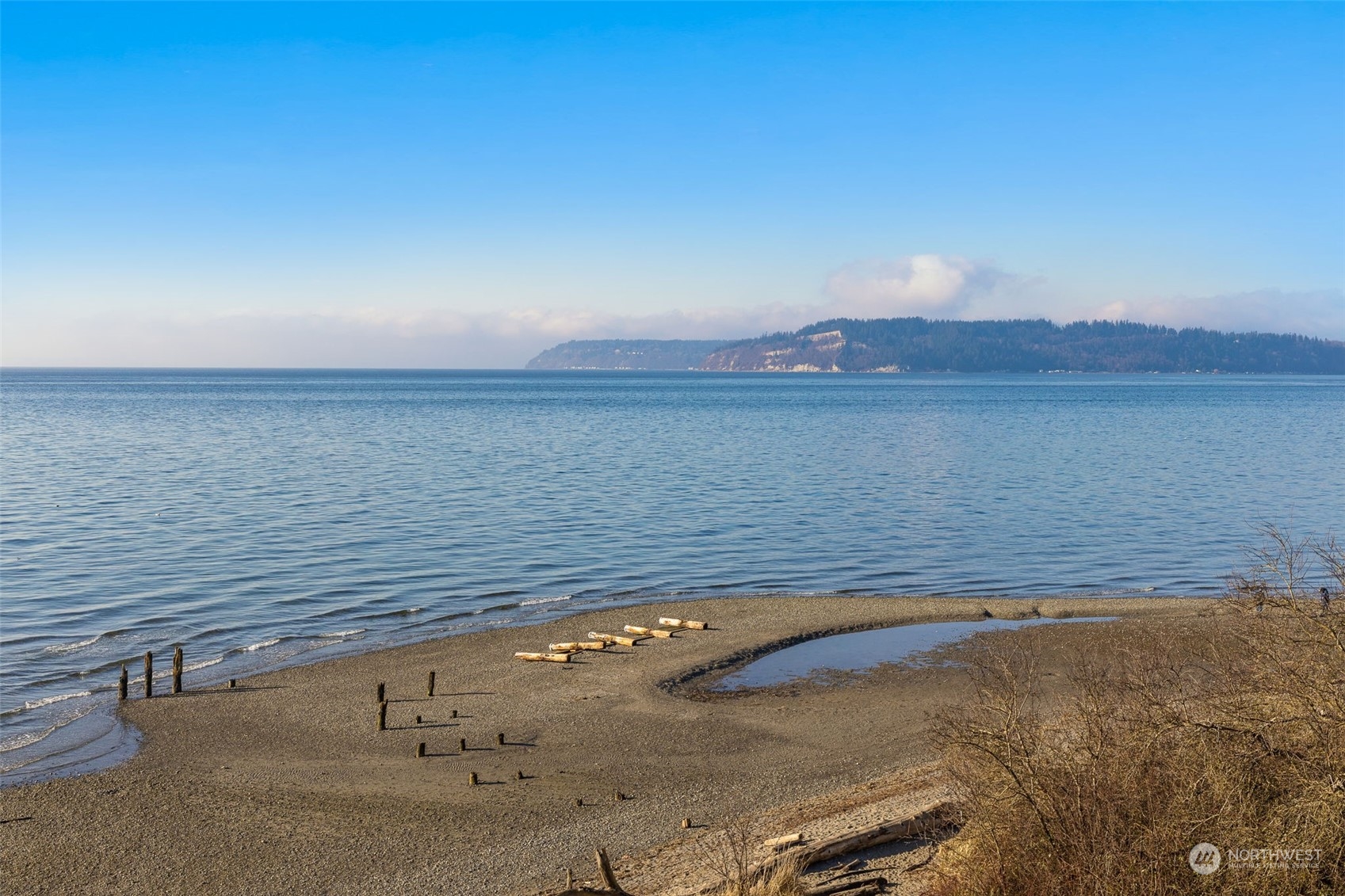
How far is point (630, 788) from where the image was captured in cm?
1694

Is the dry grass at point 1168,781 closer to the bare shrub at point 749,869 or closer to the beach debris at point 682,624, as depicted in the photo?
the bare shrub at point 749,869

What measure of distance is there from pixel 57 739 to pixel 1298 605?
811 inches

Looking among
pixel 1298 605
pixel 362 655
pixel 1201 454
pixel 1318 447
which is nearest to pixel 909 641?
pixel 362 655

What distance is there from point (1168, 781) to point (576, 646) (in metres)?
17.4

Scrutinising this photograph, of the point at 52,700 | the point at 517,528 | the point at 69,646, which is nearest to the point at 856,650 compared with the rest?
the point at 52,700

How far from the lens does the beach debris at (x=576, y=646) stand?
25.1 m

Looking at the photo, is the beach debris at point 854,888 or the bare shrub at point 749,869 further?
the beach debris at point 854,888

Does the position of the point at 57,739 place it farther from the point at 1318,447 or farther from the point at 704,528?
the point at 1318,447

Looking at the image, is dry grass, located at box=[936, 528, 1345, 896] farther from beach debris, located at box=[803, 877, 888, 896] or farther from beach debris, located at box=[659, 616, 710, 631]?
beach debris, located at box=[659, 616, 710, 631]

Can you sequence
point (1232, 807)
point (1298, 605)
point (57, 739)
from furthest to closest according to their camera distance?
point (57, 739)
point (1298, 605)
point (1232, 807)

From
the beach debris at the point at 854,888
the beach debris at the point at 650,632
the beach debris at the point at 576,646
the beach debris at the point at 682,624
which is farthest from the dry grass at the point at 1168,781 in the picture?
the beach debris at the point at 682,624

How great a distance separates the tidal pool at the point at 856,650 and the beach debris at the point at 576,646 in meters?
3.62

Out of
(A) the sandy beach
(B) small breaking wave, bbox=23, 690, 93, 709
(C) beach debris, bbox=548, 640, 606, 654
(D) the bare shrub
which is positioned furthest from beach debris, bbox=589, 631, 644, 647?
(D) the bare shrub

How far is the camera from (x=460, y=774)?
17.6 meters
